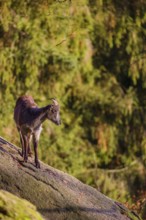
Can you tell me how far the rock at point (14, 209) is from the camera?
7859 mm

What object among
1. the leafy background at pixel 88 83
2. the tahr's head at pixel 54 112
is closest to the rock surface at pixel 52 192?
the tahr's head at pixel 54 112

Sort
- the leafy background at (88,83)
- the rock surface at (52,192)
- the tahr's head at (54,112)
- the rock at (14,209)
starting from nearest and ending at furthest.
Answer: the rock at (14,209), the rock surface at (52,192), the tahr's head at (54,112), the leafy background at (88,83)

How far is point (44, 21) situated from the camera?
55.3ft

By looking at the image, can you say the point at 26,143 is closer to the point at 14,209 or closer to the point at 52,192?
the point at 52,192

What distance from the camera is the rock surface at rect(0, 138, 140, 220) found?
9758 millimetres

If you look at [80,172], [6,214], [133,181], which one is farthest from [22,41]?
[6,214]

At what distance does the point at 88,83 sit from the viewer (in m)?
19.2

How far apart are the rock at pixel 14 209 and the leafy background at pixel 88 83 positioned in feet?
26.1

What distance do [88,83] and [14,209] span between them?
11.5 m

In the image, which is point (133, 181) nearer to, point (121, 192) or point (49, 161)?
point (121, 192)

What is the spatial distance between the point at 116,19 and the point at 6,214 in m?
11.5

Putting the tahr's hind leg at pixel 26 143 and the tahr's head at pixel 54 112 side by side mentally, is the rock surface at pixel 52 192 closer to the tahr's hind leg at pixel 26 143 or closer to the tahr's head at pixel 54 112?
the tahr's hind leg at pixel 26 143

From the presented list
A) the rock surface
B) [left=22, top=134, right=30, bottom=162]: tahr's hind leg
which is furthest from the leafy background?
the rock surface

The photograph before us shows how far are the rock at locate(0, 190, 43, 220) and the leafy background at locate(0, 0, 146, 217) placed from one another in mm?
7944
